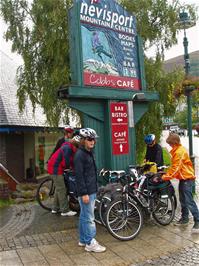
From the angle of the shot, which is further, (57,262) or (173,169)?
(173,169)

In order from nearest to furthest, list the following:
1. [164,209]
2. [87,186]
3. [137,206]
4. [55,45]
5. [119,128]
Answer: [87,186]
[137,206]
[164,209]
[119,128]
[55,45]

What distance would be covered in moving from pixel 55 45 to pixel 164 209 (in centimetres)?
713

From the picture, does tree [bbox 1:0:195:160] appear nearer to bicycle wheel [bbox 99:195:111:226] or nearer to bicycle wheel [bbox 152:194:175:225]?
bicycle wheel [bbox 152:194:175:225]

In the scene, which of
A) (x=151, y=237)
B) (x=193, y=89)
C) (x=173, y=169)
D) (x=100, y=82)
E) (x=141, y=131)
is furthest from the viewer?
(x=141, y=131)

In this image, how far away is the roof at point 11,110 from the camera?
12.1m

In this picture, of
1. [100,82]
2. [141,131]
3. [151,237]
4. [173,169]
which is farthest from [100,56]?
[141,131]

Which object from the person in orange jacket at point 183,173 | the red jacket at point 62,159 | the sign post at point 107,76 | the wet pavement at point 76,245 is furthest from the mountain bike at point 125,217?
the red jacket at point 62,159

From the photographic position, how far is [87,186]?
5449 mm

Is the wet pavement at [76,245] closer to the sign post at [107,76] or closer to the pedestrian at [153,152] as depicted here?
the pedestrian at [153,152]

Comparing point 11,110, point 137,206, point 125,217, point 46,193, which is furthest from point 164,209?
point 11,110

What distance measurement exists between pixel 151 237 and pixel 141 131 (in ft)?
22.4

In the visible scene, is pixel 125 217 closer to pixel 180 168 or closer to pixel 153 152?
pixel 180 168

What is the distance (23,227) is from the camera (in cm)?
684

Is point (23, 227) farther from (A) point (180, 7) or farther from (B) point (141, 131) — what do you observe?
(A) point (180, 7)
